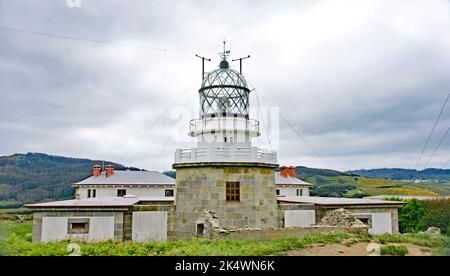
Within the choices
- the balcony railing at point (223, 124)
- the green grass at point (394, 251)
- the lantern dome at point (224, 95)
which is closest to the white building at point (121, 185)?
the balcony railing at point (223, 124)

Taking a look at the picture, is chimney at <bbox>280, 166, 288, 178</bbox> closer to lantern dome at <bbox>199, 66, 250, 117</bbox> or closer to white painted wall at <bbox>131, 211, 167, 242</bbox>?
lantern dome at <bbox>199, 66, 250, 117</bbox>

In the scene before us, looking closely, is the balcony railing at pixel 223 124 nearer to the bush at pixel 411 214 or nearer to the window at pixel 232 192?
the window at pixel 232 192

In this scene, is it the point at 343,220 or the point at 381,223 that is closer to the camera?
the point at 343,220

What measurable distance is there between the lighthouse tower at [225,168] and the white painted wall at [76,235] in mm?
2291

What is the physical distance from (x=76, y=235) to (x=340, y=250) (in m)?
8.62

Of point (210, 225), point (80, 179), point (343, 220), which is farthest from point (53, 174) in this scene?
point (343, 220)

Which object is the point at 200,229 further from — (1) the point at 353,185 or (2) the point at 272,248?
(1) the point at 353,185

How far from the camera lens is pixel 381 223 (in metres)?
14.4

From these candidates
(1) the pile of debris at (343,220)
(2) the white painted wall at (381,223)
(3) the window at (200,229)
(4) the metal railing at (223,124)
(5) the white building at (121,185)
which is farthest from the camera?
(5) the white building at (121,185)

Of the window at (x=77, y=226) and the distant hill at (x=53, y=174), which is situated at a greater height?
the distant hill at (x=53, y=174)

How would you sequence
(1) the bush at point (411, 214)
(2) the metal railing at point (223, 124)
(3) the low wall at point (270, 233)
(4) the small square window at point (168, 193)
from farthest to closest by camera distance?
(4) the small square window at point (168, 193)
(1) the bush at point (411, 214)
(2) the metal railing at point (223, 124)
(3) the low wall at point (270, 233)

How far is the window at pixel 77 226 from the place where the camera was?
37.4 feet

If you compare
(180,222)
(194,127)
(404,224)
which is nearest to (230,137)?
(194,127)

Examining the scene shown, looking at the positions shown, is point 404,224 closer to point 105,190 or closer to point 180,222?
point 180,222
